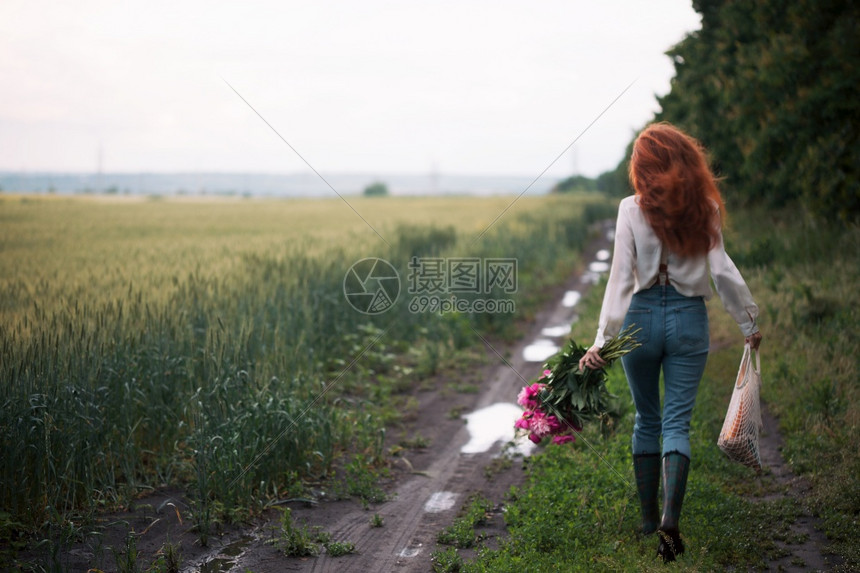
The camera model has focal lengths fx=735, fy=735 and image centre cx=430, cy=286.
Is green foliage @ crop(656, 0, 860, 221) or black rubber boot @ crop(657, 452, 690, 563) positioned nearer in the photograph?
black rubber boot @ crop(657, 452, 690, 563)

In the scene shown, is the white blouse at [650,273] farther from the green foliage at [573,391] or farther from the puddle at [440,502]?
the puddle at [440,502]

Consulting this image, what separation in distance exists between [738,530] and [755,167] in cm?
1136

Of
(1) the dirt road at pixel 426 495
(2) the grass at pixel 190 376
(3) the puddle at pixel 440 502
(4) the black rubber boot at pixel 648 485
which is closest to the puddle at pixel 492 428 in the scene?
(1) the dirt road at pixel 426 495

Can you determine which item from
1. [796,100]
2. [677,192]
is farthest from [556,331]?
[677,192]

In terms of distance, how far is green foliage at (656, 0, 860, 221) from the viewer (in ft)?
36.3

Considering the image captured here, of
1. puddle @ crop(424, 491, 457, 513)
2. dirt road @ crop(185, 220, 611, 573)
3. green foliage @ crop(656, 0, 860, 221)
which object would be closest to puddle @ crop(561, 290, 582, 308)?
green foliage @ crop(656, 0, 860, 221)

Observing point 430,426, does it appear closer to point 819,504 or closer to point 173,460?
point 173,460

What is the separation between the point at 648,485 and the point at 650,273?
1246 millimetres

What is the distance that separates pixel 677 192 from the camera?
12.7 feet

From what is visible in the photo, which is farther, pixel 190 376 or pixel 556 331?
pixel 556 331

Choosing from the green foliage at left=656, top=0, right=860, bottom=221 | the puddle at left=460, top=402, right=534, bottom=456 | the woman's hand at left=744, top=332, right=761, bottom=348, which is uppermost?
the green foliage at left=656, top=0, right=860, bottom=221

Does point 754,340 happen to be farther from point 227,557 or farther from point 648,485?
point 227,557

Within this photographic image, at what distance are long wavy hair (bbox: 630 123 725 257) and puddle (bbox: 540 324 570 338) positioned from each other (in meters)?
7.55

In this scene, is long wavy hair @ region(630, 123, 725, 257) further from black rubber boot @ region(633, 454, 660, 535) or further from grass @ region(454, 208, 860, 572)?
grass @ region(454, 208, 860, 572)
